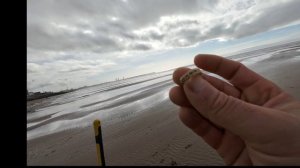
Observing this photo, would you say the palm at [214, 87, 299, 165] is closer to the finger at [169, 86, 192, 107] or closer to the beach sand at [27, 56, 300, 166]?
the finger at [169, 86, 192, 107]

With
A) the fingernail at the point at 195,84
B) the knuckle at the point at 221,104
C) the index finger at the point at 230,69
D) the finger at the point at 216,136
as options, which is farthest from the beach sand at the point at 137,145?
the fingernail at the point at 195,84

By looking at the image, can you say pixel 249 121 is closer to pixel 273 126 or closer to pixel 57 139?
pixel 273 126

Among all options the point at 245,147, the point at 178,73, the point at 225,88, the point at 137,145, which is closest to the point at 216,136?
the point at 245,147

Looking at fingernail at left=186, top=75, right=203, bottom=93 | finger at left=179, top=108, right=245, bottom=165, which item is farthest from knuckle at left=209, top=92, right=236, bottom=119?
finger at left=179, top=108, right=245, bottom=165

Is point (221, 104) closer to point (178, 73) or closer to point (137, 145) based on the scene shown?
point (178, 73)

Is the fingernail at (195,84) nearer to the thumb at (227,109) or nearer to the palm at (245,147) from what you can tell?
the thumb at (227,109)
